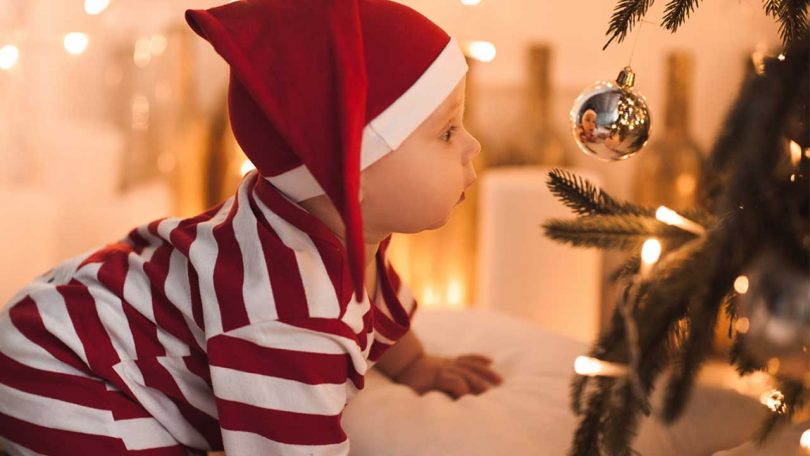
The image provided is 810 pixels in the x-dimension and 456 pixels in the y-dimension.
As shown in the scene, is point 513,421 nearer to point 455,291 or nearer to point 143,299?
point 143,299

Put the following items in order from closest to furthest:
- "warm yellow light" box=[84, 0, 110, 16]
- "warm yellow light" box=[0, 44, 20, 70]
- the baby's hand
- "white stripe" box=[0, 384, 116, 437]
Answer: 1. "white stripe" box=[0, 384, 116, 437]
2. the baby's hand
3. "warm yellow light" box=[0, 44, 20, 70]
4. "warm yellow light" box=[84, 0, 110, 16]

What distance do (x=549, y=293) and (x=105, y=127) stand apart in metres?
0.87

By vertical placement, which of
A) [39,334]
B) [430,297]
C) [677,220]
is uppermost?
[677,220]

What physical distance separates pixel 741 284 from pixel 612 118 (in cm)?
20

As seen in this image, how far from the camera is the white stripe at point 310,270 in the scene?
2.41 ft

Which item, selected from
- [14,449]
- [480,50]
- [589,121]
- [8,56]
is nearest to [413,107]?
[589,121]

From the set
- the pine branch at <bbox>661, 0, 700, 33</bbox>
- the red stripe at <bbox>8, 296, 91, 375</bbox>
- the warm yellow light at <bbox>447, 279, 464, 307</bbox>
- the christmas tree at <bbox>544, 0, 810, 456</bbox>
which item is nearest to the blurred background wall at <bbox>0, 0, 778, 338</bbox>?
the warm yellow light at <bbox>447, 279, 464, 307</bbox>

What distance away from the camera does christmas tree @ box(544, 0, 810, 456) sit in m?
0.55

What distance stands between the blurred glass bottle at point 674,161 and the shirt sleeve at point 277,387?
3.97 ft

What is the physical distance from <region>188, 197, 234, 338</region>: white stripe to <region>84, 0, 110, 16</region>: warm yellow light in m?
0.84

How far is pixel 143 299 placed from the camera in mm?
786

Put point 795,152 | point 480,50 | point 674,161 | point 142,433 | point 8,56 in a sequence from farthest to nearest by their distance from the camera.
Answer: point 674,161
point 480,50
point 8,56
point 142,433
point 795,152

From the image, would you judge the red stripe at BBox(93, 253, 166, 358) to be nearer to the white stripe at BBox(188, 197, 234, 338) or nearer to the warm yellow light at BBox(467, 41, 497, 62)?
the white stripe at BBox(188, 197, 234, 338)

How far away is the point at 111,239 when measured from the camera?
5.11 ft
